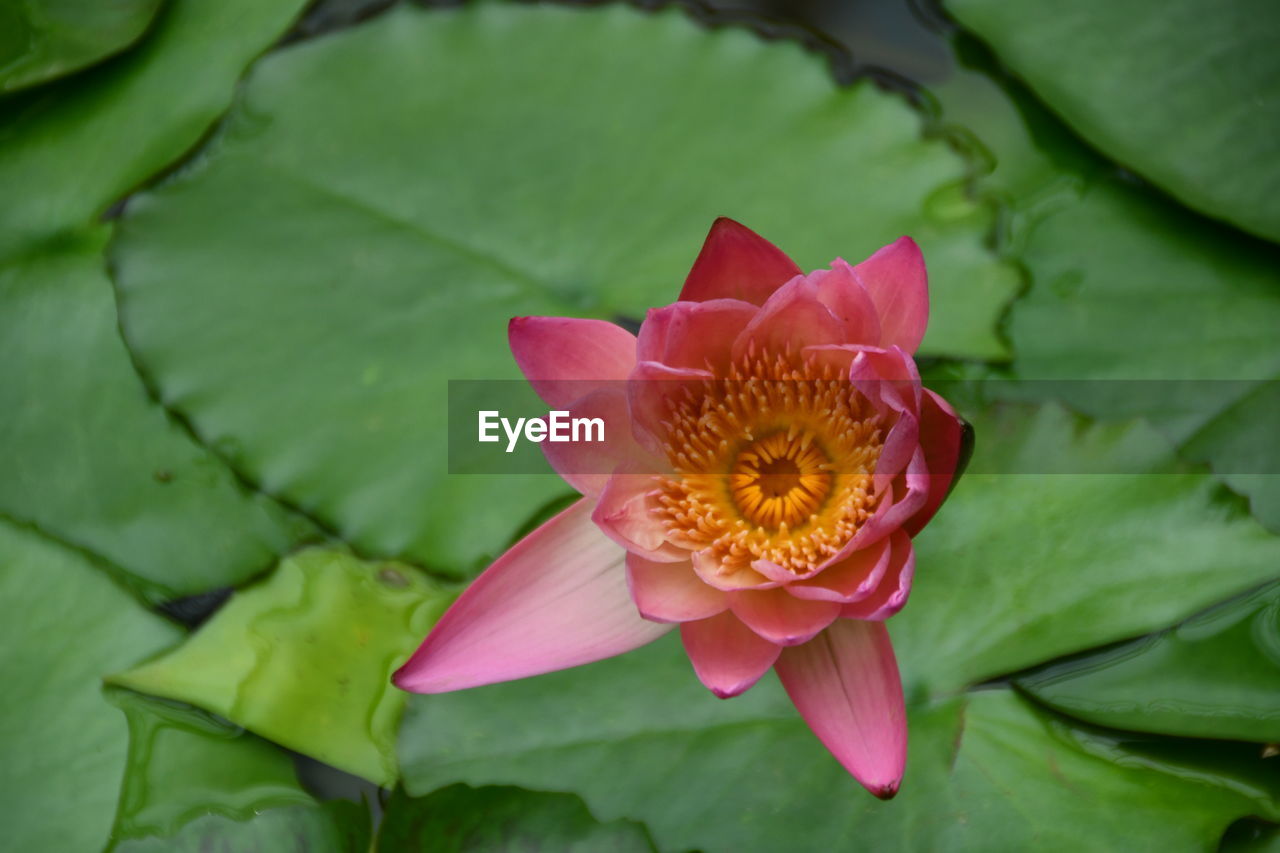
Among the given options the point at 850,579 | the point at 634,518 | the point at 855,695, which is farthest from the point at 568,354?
the point at 855,695

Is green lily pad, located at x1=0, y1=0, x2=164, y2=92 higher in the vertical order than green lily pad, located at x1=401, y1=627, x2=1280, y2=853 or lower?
higher

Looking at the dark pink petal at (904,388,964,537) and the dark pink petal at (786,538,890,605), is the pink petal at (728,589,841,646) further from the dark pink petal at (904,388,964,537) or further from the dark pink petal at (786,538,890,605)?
the dark pink petal at (904,388,964,537)

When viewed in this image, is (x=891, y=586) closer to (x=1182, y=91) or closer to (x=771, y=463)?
(x=771, y=463)

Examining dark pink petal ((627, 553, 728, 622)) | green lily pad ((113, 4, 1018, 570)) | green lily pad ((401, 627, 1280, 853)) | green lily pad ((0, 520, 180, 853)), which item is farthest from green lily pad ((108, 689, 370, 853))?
dark pink petal ((627, 553, 728, 622))

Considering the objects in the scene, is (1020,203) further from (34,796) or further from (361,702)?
(34,796)

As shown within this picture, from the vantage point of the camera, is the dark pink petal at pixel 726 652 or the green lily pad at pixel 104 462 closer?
the dark pink petal at pixel 726 652

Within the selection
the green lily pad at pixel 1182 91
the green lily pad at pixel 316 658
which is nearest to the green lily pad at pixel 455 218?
the green lily pad at pixel 316 658

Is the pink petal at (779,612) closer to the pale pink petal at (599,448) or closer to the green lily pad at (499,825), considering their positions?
the pale pink petal at (599,448)
